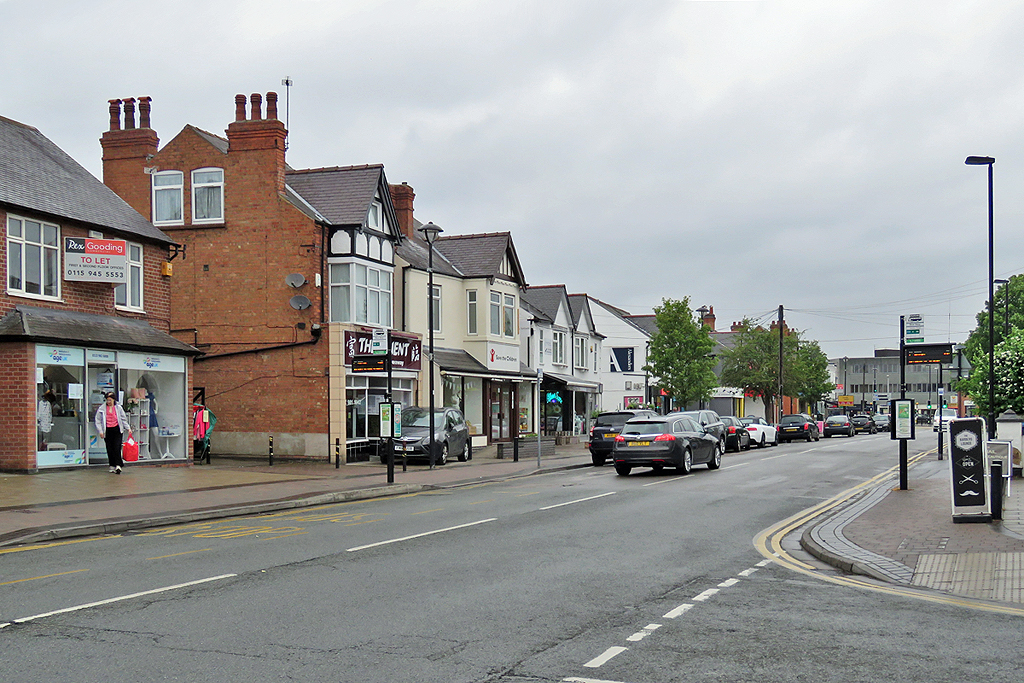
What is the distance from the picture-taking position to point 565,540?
1280cm

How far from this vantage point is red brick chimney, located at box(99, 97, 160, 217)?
3206 cm

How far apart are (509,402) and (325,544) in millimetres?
32205

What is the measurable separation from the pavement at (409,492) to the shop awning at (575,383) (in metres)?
21.3

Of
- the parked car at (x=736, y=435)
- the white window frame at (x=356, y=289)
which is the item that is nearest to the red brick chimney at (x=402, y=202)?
the white window frame at (x=356, y=289)

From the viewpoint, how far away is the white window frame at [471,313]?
40.6m

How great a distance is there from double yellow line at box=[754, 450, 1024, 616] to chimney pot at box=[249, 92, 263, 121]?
71.2 feet

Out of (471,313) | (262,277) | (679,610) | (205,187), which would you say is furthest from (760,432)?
(679,610)

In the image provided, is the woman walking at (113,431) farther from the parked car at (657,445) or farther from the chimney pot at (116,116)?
the chimney pot at (116,116)

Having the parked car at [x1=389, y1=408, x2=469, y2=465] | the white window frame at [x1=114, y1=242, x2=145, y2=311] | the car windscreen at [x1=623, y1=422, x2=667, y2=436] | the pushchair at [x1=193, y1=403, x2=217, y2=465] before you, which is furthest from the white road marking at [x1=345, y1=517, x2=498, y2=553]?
the pushchair at [x1=193, y1=403, x2=217, y2=465]

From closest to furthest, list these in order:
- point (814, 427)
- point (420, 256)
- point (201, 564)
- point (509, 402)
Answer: point (201, 564), point (420, 256), point (509, 402), point (814, 427)

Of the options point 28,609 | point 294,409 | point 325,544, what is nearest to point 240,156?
point 294,409

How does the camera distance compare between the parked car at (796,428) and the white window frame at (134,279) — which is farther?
the parked car at (796,428)

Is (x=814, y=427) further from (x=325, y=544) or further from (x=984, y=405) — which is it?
(x=325, y=544)

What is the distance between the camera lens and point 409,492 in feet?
68.2
